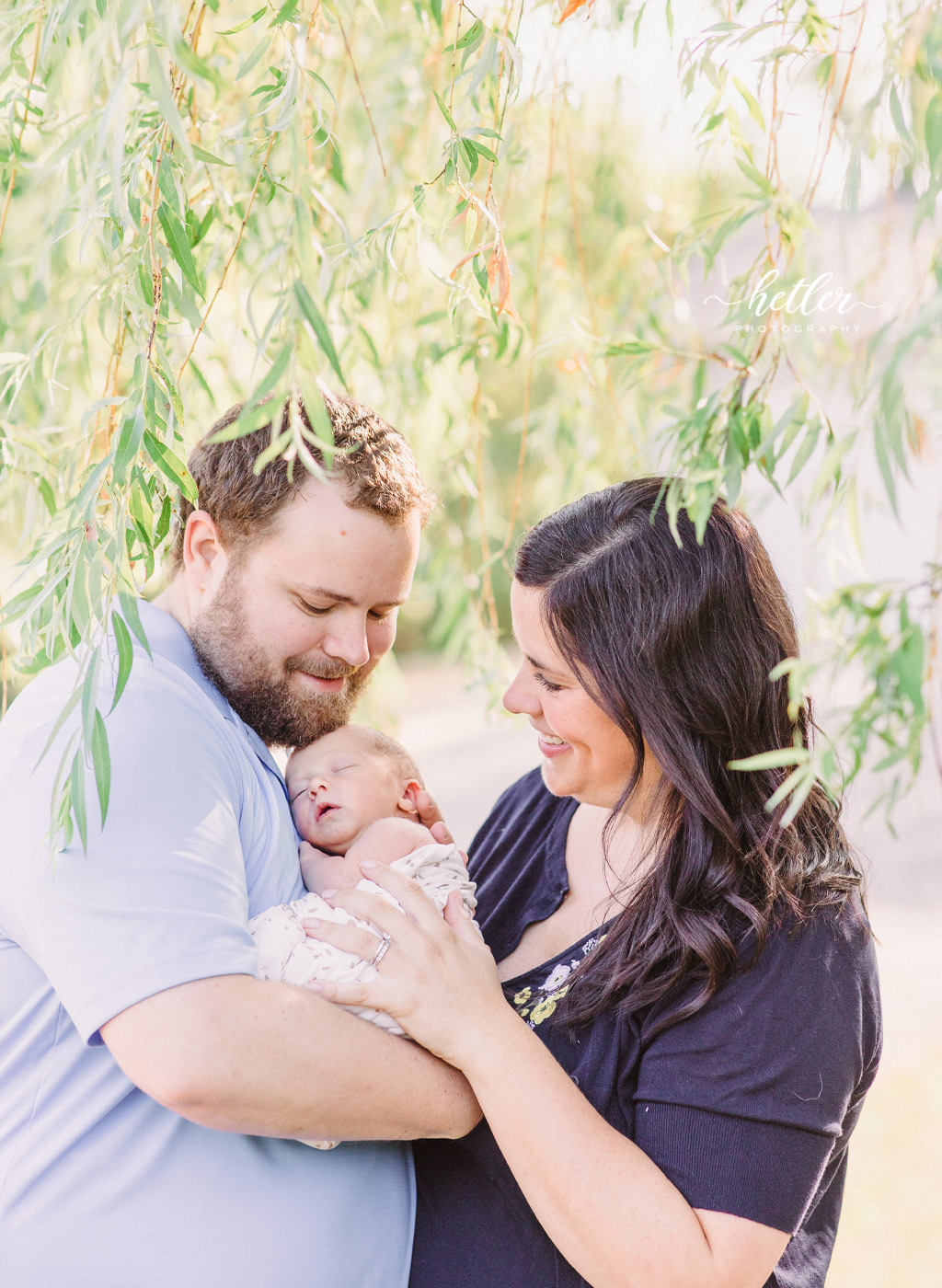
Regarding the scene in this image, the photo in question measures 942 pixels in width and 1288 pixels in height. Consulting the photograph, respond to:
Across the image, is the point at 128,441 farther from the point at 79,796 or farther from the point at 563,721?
the point at 563,721

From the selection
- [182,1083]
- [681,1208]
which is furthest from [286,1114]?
[681,1208]

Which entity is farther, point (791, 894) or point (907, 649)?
point (791, 894)

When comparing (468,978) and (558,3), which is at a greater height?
(558,3)

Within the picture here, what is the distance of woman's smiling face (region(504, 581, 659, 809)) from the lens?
4.96 ft

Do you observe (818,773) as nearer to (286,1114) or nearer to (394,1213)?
(286,1114)

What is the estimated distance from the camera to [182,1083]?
111 cm

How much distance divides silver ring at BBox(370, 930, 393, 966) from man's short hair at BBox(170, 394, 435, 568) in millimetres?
564

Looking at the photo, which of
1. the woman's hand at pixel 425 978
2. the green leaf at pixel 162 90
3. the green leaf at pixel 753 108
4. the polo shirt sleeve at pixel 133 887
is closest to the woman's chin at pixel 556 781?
the woman's hand at pixel 425 978

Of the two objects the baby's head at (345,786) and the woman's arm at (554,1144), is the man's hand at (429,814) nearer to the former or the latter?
the baby's head at (345,786)

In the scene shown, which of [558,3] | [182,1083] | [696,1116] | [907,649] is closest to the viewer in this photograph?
[907,649]

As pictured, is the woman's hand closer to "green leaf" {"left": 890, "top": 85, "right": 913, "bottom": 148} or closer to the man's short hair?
the man's short hair

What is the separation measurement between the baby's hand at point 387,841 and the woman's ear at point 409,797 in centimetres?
7

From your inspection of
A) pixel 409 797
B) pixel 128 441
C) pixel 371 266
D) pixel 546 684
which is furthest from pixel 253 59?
pixel 409 797

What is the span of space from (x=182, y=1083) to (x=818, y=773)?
68cm
